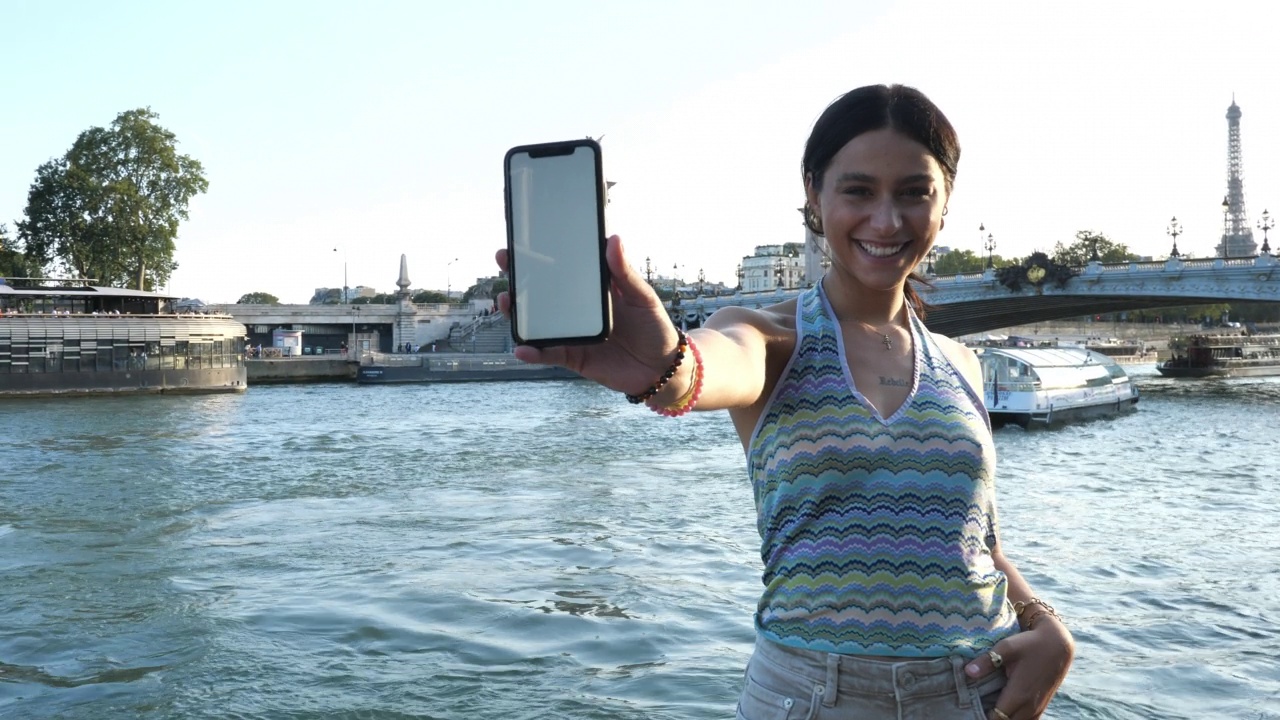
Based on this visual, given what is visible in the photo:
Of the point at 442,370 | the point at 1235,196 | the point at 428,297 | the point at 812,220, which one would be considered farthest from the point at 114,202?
the point at 1235,196

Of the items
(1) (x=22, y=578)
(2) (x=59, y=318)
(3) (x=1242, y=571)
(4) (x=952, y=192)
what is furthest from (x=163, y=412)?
(4) (x=952, y=192)

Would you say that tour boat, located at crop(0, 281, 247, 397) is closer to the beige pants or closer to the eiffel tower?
the beige pants

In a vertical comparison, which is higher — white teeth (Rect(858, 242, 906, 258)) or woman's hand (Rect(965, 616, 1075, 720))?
white teeth (Rect(858, 242, 906, 258))

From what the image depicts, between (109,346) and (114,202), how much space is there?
10681mm

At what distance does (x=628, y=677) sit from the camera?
498 cm

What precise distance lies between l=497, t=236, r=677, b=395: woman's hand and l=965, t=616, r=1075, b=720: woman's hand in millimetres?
712

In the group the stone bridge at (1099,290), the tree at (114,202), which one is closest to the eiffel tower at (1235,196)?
the stone bridge at (1099,290)

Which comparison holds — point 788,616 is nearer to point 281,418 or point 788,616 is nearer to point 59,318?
point 281,418

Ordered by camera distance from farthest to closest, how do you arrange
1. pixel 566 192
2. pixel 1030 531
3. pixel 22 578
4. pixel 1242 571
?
pixel 1030 531
pixel 1242 571
pixel 22 578
pixel 566 192

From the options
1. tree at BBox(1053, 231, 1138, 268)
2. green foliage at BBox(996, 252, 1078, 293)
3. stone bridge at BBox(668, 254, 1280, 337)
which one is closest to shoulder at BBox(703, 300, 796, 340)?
stone bridge at BBox(668, 254, 1280, 337)

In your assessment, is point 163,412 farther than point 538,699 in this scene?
Yes

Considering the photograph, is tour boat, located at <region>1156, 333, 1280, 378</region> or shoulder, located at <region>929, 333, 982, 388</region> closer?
shoulder, located at <region>929, 333, 982, 388</region>

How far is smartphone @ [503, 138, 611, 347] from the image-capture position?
113 centimetres

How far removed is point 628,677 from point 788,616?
11.5 feet
